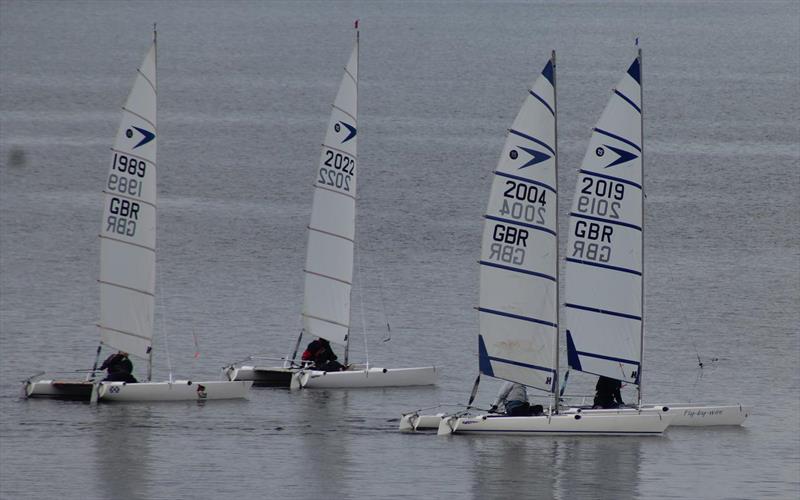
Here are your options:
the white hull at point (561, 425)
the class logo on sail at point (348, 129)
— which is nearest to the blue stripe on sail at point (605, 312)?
the white hull at point (561, 425)

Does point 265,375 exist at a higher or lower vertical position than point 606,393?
higher

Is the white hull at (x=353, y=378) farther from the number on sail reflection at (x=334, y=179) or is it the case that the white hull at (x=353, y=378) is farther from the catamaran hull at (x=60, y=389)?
the catamaran hull at (x=60, y=389)

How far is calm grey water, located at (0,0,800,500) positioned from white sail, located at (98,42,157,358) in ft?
8.93

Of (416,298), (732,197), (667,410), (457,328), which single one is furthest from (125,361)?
(732,197)

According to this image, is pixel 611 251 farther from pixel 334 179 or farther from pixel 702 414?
pixel 334 179

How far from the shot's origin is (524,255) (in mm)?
43344

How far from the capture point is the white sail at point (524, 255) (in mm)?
42500

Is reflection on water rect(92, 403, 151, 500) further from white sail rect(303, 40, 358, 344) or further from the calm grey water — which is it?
white sail rect(303, 40, 358, 344)

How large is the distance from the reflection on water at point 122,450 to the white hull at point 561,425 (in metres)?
7.94

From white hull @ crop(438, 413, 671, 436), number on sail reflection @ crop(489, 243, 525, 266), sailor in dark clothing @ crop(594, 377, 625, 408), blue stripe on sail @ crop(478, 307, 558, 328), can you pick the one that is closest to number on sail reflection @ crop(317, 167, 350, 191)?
blue stripe on sail @ crop(478, 307, 558, 328)

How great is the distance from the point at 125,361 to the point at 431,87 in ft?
389

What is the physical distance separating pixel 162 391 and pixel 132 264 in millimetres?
3992

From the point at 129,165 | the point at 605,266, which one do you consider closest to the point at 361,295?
the point at 129,165

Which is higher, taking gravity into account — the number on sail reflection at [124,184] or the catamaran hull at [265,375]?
the number on sail reflection at [124,184]
